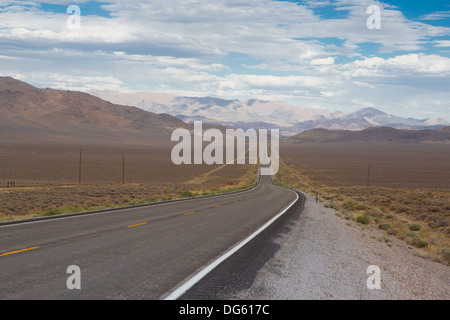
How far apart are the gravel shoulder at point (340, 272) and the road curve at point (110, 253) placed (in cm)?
141

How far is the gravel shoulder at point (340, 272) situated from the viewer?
7.00 metres

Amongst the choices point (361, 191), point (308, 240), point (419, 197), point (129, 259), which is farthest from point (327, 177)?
point (129, 259)

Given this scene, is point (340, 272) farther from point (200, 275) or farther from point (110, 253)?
point (110, 253)

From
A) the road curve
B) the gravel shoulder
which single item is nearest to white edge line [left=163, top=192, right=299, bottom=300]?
the road curve

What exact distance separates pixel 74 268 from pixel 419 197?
35.5 metres

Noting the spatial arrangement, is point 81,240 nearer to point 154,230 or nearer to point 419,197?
point 154,230

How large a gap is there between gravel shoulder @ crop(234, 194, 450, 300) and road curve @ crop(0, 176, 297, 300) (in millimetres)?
1414

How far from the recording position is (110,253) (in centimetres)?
905

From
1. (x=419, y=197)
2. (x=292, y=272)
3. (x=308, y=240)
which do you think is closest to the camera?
(x=292, y=272)

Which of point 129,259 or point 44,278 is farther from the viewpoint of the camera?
point 129,259

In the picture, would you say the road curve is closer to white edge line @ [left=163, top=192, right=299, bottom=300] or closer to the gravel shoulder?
white edge line @ [left=163, top=192, right=299, bottom=300]

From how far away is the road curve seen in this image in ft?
21.4

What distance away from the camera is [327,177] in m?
76.1
